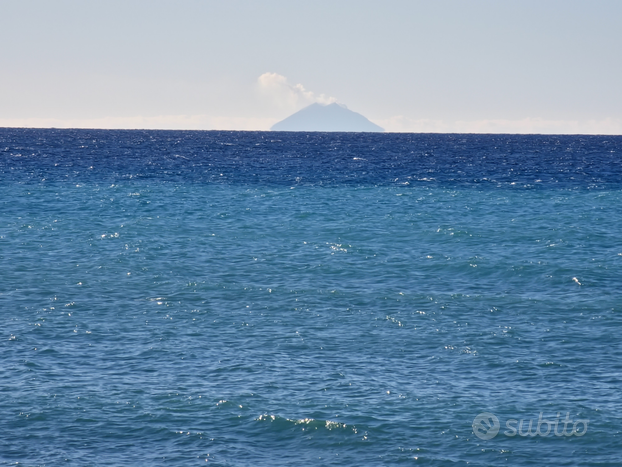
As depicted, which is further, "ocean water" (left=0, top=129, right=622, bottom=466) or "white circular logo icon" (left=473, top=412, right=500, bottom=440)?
"white circular logo icon" (left=473, top=412, right=500, bottom=440)

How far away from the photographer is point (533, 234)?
57.1 meters

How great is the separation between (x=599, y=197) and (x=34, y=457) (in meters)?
68.6

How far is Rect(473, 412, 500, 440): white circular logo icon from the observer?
23.3 metres

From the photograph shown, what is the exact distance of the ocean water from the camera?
2305 centimetres

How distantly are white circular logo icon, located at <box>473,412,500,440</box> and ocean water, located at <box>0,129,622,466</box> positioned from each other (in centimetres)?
7

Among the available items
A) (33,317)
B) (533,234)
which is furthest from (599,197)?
(33,317)

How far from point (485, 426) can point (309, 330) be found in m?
12.4

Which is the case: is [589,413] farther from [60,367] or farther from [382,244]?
[382,244]

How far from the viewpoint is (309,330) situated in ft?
113

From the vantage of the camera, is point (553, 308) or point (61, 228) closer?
point (553, 308)

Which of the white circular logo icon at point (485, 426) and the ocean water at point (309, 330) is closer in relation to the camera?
the ocean water at point (309, 330)

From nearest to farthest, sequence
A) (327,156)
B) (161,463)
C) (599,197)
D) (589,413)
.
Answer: (161,463), (589,413), (599,197), (327,156)

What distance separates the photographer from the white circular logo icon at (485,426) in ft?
76.4

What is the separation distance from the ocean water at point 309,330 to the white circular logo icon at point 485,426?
2.8 inches
